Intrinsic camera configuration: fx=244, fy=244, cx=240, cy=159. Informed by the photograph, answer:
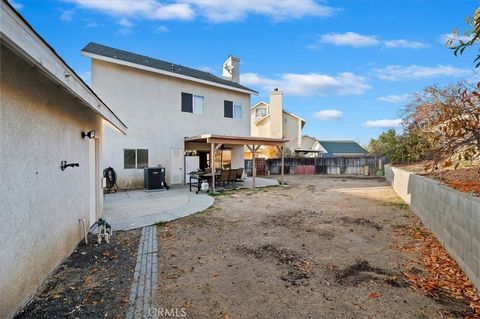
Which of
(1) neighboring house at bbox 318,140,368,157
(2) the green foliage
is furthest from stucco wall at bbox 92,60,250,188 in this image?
(1) neighboring house at bbox 318,140,368,157

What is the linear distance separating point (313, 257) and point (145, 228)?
393 centimetres

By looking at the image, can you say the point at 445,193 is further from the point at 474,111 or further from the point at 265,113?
the point at 265,113

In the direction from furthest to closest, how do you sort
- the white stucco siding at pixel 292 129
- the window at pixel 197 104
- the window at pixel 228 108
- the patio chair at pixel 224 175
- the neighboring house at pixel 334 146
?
the neighboring house at pixel 334 146 < the white stucco siding at pixel 292 129 < the window at pixel 228 108 < the window at pixel 197 104 < the patio chair at pixel 224 175

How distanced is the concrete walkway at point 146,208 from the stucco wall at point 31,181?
1877mm

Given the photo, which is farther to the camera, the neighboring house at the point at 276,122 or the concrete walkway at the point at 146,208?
the neighboring house at the point at 276,122

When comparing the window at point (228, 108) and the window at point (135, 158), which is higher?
the window at point (228, 108)

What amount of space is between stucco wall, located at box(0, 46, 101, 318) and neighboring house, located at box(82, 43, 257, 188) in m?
8.18

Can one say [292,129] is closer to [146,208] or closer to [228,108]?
[228,108]

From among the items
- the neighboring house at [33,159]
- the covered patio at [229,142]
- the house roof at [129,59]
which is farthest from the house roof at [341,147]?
the neighboring house at [33,159]

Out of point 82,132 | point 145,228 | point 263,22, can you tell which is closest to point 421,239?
point 145,228

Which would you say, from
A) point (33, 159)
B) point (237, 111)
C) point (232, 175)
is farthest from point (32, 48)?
point (237, 111)

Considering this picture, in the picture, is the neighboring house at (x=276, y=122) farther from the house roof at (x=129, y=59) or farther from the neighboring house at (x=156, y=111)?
the neighboring house at (x=156, y=111)

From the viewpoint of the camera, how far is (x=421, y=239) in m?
5.13

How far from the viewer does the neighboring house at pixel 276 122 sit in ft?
89.4
